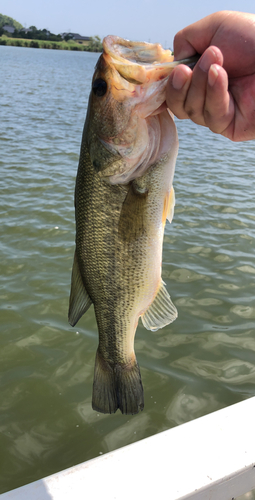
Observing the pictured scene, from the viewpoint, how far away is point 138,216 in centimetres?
187

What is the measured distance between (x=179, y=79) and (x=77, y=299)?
122cm

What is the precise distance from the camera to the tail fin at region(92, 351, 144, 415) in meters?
2.18

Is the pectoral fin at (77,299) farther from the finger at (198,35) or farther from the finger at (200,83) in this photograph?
the finger at (198,35)

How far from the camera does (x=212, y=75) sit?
145 cm

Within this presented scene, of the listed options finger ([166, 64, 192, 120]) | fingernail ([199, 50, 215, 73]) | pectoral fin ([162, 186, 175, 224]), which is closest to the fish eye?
finger ([166, 64, 192, 120])

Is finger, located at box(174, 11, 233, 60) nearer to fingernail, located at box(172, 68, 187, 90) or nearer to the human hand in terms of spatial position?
the human hand

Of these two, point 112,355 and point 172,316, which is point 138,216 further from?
point 112,355

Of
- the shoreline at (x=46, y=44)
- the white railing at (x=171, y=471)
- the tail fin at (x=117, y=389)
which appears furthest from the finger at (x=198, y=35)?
the shoreline at (x=46, y=44)

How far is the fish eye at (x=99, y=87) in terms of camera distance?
1711mm

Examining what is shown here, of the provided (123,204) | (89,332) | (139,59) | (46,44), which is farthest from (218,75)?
(46,44)

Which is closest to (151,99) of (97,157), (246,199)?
(97,157)

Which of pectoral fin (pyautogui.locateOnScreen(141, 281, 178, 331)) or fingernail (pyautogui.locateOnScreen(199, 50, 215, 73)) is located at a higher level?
fingernail (pyautogui.locateOnScreen(199, 50, 215, 73))

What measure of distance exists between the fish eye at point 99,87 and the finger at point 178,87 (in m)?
0.30

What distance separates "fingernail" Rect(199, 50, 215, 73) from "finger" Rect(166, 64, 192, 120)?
51 millimetres
